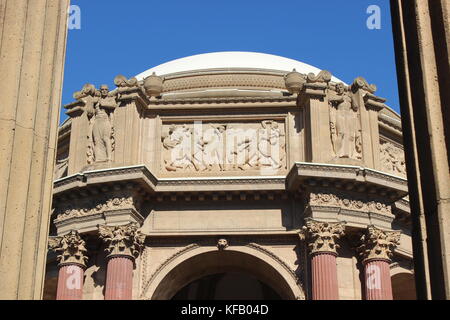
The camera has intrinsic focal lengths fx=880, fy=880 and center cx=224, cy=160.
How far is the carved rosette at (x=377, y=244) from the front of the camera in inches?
1178

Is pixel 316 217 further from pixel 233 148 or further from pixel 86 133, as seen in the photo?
pixel 86 133

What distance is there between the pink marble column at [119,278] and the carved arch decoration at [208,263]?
95 centimetres

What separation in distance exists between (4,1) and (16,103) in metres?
1.47

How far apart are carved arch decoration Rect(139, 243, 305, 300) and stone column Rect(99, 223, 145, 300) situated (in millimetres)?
923

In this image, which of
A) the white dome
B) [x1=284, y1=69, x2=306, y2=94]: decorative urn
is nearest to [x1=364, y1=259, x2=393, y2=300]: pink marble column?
[x1=284, y1=69, x2=306, y2=94]: decorative urn

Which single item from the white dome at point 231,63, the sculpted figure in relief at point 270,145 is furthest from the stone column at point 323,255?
the white dome at point 231,63

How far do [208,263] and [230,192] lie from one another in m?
2.91

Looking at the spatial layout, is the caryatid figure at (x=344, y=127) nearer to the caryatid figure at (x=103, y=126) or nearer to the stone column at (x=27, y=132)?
the caryatid figure at (x=103, y=126)

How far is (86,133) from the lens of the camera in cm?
3222

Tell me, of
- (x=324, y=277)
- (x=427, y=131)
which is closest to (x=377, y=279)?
(x=324, y=277)

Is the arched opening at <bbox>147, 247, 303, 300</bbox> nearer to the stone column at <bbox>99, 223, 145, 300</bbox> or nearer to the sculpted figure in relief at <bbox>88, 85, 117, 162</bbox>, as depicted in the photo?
the stone column at <bbox>99, 223, 145, 300</bbox>

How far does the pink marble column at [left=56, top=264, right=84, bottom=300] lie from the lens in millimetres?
29531

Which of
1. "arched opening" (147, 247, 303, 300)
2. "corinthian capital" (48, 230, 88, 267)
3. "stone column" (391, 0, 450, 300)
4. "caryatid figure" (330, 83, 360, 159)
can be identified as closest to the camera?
"stone column" (391, 0, 450, 300)
